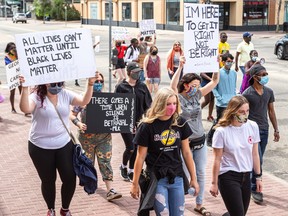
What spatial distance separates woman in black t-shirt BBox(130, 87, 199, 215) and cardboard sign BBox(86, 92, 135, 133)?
1966 mm

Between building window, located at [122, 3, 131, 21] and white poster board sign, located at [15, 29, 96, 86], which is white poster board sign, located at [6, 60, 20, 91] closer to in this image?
white poster board sign, located at [15, 29, 96, 86]

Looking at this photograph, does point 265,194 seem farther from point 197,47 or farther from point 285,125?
point 285,125

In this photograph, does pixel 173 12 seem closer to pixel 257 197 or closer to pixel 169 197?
pixel 257 197

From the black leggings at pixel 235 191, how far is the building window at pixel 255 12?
42.7 metres

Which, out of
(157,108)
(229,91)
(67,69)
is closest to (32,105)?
(67,69)

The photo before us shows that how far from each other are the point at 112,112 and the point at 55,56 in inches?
65.9

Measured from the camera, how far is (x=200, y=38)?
7.14 metres

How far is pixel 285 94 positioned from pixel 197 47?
8635 millimetres

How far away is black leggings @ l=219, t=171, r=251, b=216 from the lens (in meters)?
5.09

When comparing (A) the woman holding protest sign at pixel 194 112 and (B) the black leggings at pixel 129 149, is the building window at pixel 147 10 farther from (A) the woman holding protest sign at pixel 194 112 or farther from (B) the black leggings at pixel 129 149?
(A) the woman holding protest sign at pixel 194 112

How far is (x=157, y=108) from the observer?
493cm

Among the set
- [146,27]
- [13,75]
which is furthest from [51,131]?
[146,27]

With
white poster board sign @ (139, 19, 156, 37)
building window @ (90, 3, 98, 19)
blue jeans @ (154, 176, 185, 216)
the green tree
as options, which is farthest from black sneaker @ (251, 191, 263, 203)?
the green tree

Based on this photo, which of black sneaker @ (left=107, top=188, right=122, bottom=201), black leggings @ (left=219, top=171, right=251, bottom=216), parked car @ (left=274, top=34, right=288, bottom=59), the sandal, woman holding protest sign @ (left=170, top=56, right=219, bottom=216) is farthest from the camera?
parked car @ (left=274, top=34, right=288, bottom=59)
